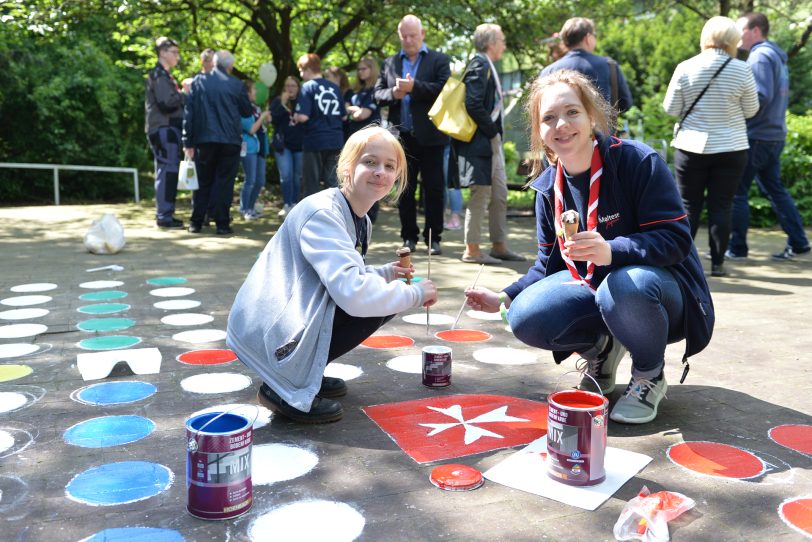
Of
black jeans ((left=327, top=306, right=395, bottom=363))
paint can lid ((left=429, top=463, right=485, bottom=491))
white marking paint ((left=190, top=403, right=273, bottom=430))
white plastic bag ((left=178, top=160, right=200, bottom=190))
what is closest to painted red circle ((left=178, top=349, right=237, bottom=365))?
white marking paint ((left=190, top=403, right=273, bottom=430))

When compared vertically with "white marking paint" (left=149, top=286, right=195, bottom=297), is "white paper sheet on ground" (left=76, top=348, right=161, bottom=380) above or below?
below

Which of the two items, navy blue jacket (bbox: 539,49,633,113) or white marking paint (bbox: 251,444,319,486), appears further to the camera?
navy blue jacket (bbox: 539,49,633,113)

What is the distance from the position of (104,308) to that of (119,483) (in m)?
2.47

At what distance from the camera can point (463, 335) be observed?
3.84m

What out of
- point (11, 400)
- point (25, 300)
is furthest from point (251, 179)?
point (11, 400)

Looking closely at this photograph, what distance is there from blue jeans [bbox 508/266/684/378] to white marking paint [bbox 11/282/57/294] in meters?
3.48

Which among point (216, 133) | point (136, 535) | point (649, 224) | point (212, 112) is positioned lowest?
point (136, 535)

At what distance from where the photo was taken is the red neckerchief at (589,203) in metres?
2.57

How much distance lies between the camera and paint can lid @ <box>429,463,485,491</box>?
80.9 inches

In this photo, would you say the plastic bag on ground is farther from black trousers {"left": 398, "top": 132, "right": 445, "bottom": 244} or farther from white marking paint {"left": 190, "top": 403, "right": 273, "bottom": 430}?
black trousers {"left": 398, "top": 132, "right": 445, "bottom": 244}

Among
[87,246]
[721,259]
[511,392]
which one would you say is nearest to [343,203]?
[511,392]

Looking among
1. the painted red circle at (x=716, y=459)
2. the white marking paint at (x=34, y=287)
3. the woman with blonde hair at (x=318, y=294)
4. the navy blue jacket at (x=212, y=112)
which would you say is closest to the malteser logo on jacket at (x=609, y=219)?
the woman with blonde hair at (x=318, y=294)

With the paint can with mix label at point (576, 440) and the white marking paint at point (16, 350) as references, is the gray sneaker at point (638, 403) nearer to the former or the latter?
the paint can with mix label at point (576, 440)

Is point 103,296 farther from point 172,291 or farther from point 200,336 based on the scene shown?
point 200,336
